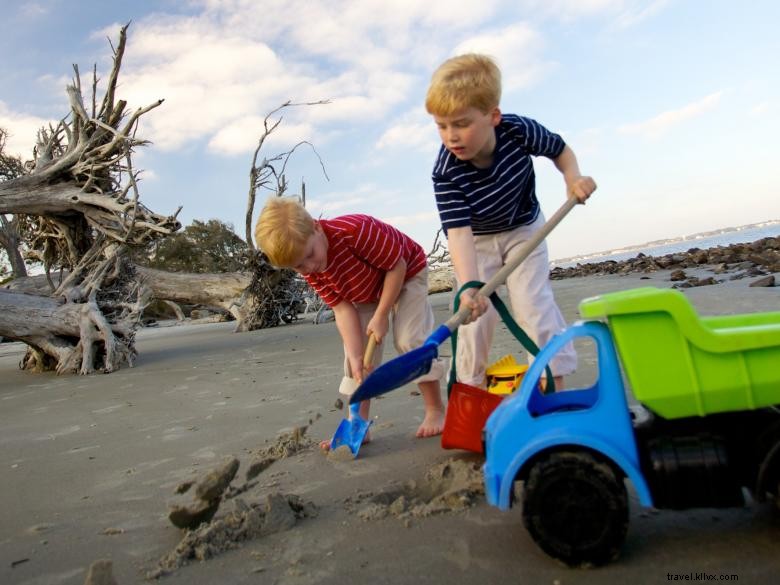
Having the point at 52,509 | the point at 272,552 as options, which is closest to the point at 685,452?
the point at 272,552

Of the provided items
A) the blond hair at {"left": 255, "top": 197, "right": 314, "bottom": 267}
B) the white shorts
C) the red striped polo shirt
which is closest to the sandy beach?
the white shorts

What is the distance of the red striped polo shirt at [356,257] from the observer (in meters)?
2.96

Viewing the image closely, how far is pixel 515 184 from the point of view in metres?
2.78

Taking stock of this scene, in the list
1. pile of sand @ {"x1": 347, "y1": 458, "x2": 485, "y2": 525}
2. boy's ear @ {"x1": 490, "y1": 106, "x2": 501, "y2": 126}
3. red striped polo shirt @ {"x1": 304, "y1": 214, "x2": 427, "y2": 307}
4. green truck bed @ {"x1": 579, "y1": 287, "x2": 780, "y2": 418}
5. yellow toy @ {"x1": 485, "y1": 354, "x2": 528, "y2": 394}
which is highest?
boy's ear @ {"x1": 490, "y1": 106, "x2": 501, "y2": 126}

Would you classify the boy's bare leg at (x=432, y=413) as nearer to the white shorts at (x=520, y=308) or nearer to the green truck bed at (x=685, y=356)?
the white shorts at (x=520, y=308)

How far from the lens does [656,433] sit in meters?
1.59

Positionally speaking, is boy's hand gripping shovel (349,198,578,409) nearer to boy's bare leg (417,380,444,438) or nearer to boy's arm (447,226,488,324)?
boy's arm (447,226,488,324)

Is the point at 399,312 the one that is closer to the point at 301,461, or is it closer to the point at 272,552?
the point at 301,461

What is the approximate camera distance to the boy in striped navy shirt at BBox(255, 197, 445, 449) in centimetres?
269

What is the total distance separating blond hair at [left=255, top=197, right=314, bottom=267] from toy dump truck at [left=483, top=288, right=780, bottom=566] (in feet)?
4.64

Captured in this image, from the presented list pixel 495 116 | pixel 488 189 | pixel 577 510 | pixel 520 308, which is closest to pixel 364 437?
pixel 520 308

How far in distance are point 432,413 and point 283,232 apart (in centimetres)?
109

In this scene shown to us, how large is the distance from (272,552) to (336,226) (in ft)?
5.30

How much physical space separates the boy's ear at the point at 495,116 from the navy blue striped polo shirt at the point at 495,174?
12 cm
